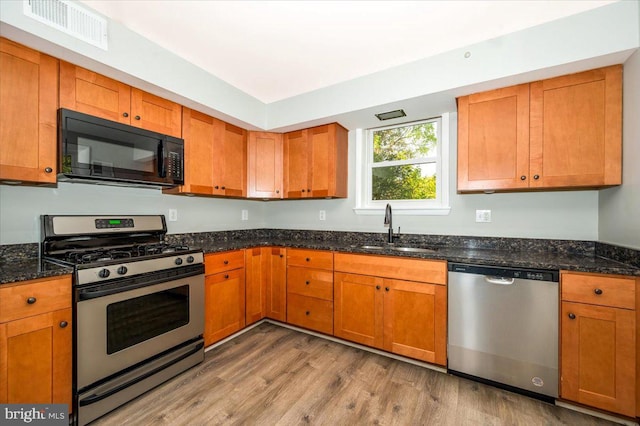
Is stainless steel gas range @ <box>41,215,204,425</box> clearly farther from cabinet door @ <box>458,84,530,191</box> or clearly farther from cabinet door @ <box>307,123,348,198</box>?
cabinet door @ <box>458,84,530,191</box>

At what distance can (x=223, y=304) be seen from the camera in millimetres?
2562

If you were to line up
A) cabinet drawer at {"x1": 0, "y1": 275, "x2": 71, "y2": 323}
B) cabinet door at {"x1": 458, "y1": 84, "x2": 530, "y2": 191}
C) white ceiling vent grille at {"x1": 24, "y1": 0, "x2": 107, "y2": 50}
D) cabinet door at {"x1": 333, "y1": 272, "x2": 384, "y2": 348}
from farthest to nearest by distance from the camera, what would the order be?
cabinet door at {"x1": 333, "y1": 272, "x2": 384, "y2": 348} < cabinet door at {"x1": 458, "y1": 84, "x2": 530, "y2": 191} < white ceiling vent grille at {"x1": 24, "y1": 0, "x2": 107, "y2": 50} < cabinet drawer at {"x1": 0, "y1": 275, "x2": 71, "y2": 323}

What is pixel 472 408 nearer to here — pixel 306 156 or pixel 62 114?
pixel 306 156

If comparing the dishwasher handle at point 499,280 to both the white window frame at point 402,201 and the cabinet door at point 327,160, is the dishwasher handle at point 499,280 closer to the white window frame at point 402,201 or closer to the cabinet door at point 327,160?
the white window frame at point 402,201

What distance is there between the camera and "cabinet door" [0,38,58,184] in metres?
1.56

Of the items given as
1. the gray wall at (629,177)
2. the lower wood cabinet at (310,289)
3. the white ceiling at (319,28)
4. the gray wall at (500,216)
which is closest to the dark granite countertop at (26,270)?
the white ceiling at (319,28)

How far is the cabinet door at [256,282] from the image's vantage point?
2.83 m

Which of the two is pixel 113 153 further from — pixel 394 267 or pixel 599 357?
pixel 599 357

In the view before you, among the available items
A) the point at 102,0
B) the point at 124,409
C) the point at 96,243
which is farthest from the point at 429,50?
the point at 124,409

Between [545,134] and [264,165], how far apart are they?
8.65 ft

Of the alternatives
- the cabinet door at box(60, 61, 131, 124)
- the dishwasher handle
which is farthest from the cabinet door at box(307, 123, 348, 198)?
the cabinet door at box(60, 61, 131, 124)

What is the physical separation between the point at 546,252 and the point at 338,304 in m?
1.81

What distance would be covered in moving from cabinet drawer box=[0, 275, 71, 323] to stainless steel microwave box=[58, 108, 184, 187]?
27.8 inches

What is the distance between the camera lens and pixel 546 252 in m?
2.23
